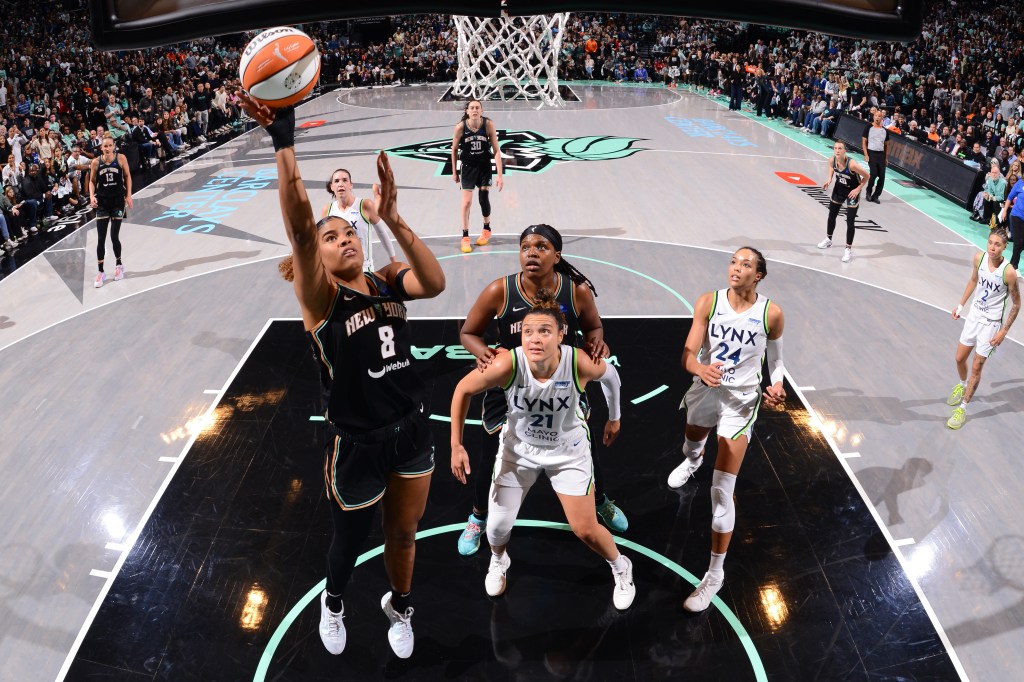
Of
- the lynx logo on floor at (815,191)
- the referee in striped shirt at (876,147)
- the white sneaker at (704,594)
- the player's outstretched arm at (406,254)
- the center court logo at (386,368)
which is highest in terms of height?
the player's outstretched arm at (406,254)

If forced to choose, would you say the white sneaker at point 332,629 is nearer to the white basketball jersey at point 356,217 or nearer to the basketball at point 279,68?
the basketball at point 279,68

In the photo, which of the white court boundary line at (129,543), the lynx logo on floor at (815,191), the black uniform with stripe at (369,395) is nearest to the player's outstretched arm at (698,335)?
the black uniform with stripe at (369,395)

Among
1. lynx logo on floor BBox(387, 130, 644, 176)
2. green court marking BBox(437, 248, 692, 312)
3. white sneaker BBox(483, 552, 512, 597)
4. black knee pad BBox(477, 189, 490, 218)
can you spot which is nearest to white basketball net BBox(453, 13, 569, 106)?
lynx logo on floor BBox(387, 130, 644, 176)

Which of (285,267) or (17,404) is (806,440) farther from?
(17,404)

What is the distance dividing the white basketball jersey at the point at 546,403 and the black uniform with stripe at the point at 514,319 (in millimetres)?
395

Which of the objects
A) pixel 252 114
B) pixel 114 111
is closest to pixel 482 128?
pixel 252 114

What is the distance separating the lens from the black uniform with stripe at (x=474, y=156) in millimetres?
8836

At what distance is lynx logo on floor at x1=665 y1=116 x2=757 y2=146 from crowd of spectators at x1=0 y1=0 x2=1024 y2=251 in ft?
6.83

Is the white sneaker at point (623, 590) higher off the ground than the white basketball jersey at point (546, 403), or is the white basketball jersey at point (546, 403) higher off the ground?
the white basketball jersey at point (546, 403)

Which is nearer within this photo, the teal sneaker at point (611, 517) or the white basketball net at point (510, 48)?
Answer: the teal sneaker at point (611, 517)

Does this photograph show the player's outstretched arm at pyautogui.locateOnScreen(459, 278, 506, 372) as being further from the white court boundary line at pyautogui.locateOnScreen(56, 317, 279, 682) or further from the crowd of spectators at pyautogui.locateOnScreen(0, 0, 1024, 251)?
the crowd of spectators at pyautogui.locateOnScreen(0, 0, 1024, 251)

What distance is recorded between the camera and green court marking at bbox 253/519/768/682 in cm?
377

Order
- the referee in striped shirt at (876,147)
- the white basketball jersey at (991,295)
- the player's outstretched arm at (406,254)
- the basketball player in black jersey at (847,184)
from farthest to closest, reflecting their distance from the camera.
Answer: the referee in striped shirt at (876,147), the basketball player in black jersey at (847,184), the white basketball jersey at (991,295), the player's outstretched arm at (406,254)

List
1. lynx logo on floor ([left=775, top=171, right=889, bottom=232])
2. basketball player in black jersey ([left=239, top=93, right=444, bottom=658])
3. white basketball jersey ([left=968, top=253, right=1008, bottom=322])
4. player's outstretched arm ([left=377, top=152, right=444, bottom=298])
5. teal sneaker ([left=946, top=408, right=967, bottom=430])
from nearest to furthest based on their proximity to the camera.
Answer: player's outstretched arm ([left=377, top=152, right=444, bottom=298]) → basketball player in black jersey ([left=239, top=93, right=444, bottom=658]) → white basketball jersey ([left=968, top=253, right=1008, bottom=322]) → teal sneaker ([left=946, top=408, right=967, bottom=430]) → lynx logo on floor ([left=775, top=171, right=889, bottom=232])
